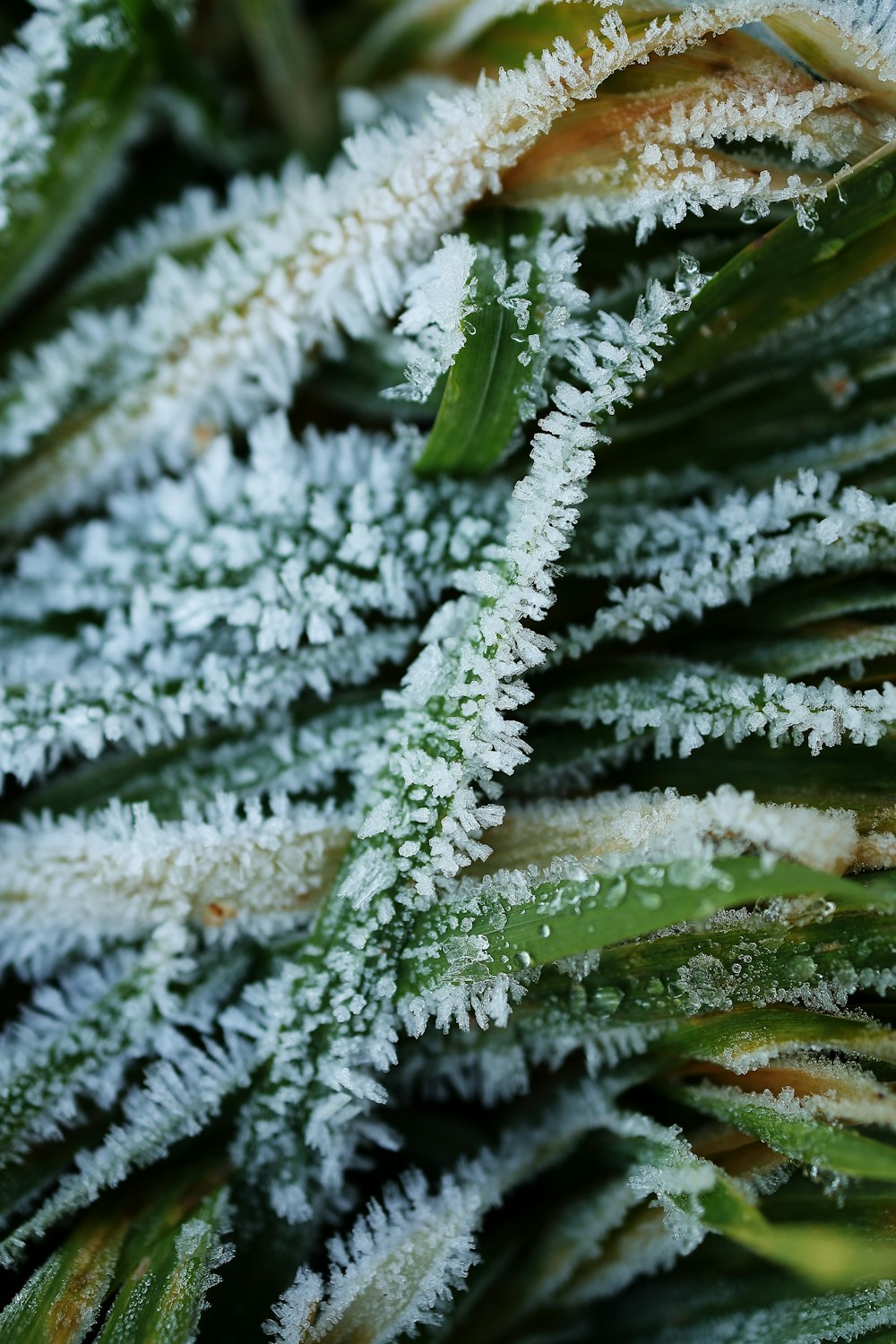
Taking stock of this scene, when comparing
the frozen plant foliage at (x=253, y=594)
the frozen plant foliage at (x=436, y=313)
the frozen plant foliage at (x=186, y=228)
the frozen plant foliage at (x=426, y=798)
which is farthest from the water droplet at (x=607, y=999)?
the frozen plant foliage at (x=186, y=228)

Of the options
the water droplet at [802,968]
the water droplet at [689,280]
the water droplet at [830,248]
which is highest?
the water droplet at [689,280]

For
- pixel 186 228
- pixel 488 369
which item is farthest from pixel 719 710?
pixel 186 228

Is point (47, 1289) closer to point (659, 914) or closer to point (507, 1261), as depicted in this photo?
point (507, 1261)

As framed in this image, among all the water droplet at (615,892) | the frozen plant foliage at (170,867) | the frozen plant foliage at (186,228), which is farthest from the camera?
the frozen plant foliage at (186,228)

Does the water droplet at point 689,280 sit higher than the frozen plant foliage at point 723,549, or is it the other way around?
the water droplet at point 689,280

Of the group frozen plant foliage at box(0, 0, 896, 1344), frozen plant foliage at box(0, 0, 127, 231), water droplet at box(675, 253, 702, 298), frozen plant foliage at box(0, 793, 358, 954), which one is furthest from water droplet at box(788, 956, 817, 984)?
frozen plant foliage at box(0, 0, 127, 231)

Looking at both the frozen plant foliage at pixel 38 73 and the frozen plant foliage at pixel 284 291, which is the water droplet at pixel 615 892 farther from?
the frozen plant foliage at pixel 38 73

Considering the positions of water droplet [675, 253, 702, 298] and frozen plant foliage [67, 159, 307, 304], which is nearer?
water droplet [675, 253, 702, 298]

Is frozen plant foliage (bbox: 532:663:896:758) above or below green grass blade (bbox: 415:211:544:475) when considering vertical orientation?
below

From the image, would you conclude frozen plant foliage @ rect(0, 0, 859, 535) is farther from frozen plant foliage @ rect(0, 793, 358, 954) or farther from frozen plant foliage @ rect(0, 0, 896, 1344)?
frozen plant foliage @ rect(0, 793, 358, 954)

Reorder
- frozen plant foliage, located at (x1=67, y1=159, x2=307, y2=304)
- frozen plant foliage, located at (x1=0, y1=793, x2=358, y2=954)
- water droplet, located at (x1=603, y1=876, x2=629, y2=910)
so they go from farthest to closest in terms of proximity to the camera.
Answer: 1. frozen plant foliage, located at (x1=67, y1=159, x2=307, y2=304)
2. frozen plant foliage, located at (x1=0, y1=793, x2=358, y2=954)
3. water droplet, located at (x1=603, y1=876, x2=629, y2=910)

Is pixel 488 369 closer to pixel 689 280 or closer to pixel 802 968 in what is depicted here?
pixel 689 280

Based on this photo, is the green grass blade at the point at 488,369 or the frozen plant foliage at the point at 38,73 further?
the frozen plant foliage at the point at 38,73
